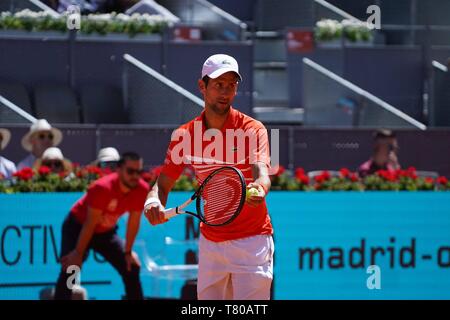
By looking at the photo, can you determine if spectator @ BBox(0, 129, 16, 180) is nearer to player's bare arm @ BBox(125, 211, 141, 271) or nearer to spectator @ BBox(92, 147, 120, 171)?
spectator @ BBox(92, 147, 120, 171)

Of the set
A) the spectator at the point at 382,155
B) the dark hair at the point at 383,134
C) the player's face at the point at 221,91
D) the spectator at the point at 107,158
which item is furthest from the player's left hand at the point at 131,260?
the player's face at the point at 221,91

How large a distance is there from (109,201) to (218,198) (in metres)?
3.14

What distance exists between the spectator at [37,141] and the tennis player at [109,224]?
103cm

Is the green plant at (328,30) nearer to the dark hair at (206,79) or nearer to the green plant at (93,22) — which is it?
the green plant at (93,22)

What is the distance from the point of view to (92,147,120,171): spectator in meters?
9.43

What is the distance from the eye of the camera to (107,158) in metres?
9.55

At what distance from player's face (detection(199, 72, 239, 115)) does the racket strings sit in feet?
1.11

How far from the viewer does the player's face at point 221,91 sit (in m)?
5.64

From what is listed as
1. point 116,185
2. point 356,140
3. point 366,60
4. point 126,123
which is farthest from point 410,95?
point 116,185

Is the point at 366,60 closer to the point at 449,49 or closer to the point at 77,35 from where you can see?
the point at 449,49
